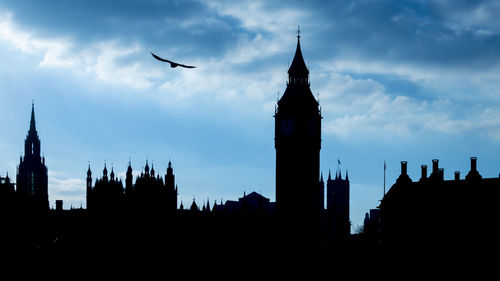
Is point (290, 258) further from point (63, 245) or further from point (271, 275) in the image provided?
point (63, 245)

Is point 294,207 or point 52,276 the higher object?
point 294,207

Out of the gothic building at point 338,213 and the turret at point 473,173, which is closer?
the turret at point 473,173

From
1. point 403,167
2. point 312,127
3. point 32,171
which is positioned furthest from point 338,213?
point 403,167

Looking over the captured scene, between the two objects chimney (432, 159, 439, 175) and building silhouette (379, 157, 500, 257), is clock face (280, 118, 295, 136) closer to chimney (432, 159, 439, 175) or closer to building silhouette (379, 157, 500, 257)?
building silhouette (379, 157, 500, 257)

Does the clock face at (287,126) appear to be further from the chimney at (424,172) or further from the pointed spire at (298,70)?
the chimney at (424,172)

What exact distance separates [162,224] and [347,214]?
8450 cm

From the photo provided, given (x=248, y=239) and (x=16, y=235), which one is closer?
(x=16, y=235)

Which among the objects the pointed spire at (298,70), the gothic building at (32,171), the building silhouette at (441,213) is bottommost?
the building silhouette at (441,213)

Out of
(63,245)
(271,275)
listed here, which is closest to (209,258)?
(271,275)

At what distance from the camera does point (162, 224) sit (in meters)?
112

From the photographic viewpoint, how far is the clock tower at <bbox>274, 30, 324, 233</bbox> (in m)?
116

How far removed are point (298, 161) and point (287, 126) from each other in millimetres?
5836

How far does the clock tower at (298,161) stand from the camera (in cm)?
11562

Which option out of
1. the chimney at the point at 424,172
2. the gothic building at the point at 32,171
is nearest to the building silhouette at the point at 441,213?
the chimney at the point at 424,172
